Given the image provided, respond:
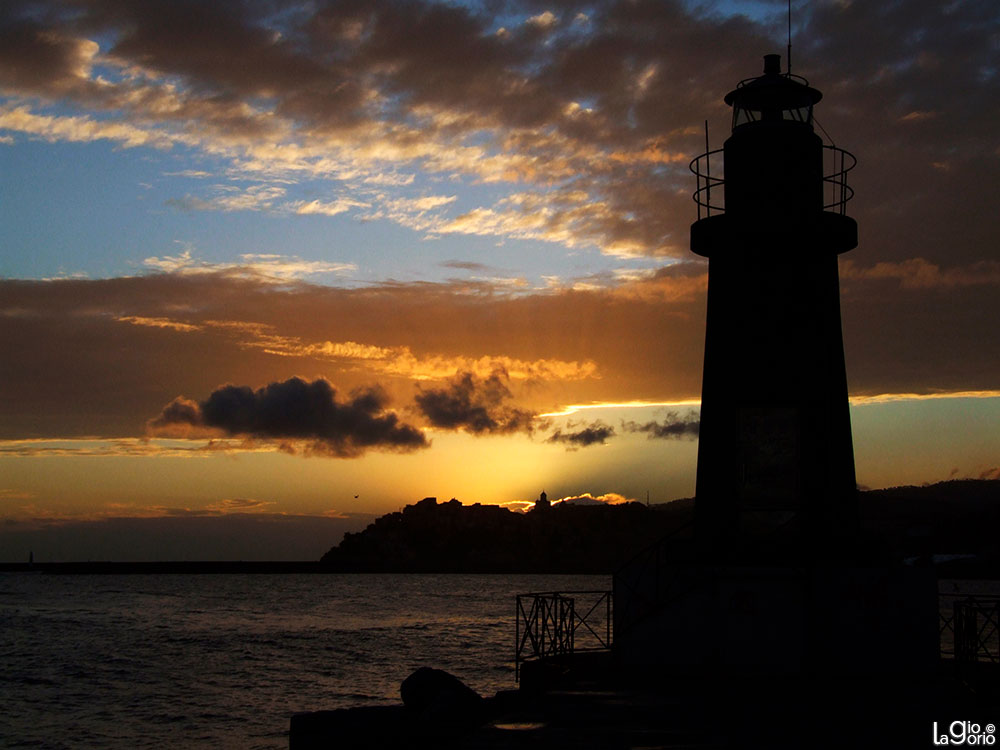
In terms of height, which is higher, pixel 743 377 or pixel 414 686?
pixel 743 377

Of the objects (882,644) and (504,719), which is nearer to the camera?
(504,719)

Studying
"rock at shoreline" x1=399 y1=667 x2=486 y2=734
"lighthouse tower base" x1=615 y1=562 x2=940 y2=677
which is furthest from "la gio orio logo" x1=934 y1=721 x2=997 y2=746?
"rock at shoreline" x1=399 y1=667 x2=486 y2=734

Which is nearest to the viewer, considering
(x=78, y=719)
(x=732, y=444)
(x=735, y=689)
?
(x=735, y=689)

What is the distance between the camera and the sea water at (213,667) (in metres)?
28.5

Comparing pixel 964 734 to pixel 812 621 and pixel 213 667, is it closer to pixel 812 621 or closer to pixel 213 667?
pixel 812 621

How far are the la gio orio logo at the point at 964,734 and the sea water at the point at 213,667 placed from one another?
18.1m

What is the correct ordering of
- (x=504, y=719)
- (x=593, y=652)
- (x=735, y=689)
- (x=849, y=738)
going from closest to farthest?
(x=849, y=738), (x=504, y=719), (x=735, y=689), (x=593, y=652)

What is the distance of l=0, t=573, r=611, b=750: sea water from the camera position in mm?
28500

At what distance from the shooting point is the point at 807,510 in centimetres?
1655

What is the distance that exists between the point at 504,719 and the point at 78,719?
2290cm

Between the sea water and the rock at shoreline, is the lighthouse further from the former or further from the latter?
the sea water

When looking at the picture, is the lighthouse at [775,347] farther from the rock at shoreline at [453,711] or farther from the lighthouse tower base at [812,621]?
the rock at shoreline at [453,711]

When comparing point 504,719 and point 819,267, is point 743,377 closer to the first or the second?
point 819,267

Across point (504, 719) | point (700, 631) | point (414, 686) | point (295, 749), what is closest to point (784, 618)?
point (700, 631)
